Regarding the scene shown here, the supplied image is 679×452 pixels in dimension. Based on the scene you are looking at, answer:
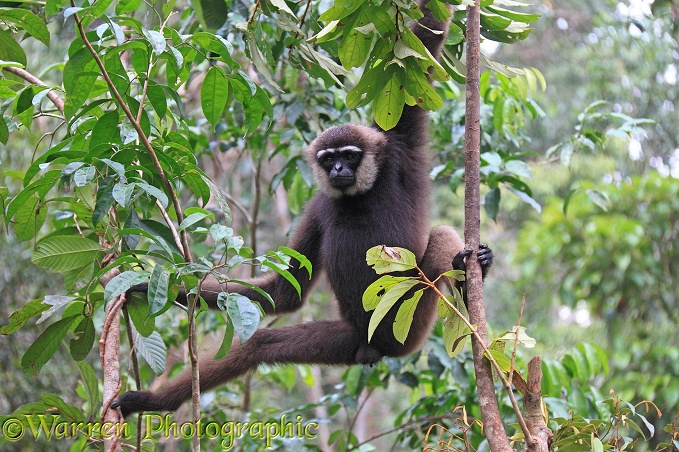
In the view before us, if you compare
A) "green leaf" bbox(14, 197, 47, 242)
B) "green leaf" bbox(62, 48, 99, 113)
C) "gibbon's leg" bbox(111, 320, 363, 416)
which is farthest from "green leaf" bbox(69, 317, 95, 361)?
"gibbon's leg" bbox(111, 320, 363, 416)

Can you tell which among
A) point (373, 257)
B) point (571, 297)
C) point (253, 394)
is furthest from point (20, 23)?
point (571, 297)

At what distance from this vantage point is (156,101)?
321 centimetres

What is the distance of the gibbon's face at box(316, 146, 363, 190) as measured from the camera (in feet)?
15.3

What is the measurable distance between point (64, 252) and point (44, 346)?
0.57m

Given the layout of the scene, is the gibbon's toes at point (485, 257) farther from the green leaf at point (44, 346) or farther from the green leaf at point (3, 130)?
the green leaf at point (3, 130)

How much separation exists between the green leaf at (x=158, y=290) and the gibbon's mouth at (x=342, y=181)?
2.18 meters

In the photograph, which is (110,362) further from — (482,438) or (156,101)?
(482,438)

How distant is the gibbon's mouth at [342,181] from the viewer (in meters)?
4.66

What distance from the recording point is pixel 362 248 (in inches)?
183

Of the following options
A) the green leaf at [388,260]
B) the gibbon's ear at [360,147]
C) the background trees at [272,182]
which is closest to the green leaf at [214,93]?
the background trees at [272,182]

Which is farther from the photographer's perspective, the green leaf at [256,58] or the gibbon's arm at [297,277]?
the gibbon's arm at [297,277]

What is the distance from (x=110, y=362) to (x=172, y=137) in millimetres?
1188

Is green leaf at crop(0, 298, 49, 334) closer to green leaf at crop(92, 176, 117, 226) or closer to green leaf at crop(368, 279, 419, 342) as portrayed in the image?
green leaf at crop(92, 176, 117, 226)

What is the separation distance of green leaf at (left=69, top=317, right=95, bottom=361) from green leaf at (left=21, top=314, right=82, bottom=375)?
0.06 meters
